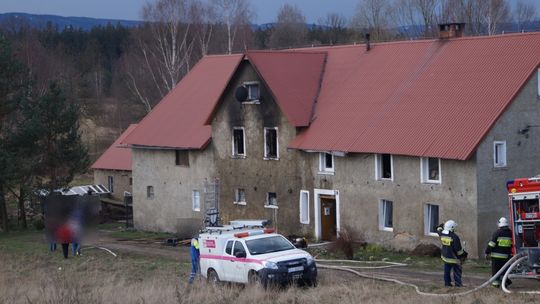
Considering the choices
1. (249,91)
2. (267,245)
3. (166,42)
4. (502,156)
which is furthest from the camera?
(166,42)

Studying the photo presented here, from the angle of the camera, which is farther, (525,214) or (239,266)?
(239,266)

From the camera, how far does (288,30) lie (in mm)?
103000

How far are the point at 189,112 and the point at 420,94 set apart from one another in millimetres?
13745

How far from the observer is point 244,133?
40.3 m

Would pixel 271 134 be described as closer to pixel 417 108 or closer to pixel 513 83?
pixel 417 108

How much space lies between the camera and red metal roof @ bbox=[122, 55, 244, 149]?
43.2 m

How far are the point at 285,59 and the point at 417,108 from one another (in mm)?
7466

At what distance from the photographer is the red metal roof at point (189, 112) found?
43.2 m

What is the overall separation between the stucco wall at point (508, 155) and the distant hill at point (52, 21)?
243 feet

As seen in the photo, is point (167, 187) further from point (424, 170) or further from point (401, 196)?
point (424, 170)

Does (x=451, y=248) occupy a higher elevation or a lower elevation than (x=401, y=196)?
lower

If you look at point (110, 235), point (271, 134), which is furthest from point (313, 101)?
point (110, 235)

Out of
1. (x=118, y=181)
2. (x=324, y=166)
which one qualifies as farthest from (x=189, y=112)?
(x=118, y=181)

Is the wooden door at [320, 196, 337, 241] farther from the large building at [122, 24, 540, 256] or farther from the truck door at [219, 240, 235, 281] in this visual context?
the truck door at [219, 240, 235, 281]
